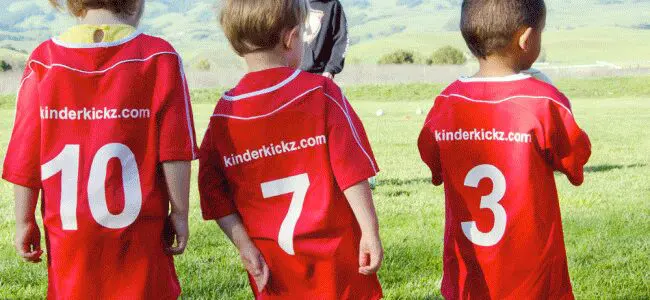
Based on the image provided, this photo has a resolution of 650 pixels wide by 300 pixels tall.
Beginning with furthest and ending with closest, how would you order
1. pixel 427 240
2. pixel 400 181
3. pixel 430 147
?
pixel 400 181
pixel 427 240
pixel 430 147

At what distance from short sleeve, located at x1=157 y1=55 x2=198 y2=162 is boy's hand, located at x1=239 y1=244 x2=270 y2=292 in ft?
1.10

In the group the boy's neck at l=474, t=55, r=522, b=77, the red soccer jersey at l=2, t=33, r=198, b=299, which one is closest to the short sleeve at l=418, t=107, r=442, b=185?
the boy's neck at l=474, t=55, r=522, b=77

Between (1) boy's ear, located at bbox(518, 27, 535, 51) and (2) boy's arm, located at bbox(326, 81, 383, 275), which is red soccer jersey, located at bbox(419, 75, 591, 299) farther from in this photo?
(2) boy's arm, located at bbox(326, 81, 383, 275)

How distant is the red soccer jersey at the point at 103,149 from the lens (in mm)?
2686

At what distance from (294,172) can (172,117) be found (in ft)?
1.26

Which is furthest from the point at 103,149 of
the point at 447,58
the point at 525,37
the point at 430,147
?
the point at 447,58

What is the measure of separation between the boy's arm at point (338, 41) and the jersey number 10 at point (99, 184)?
460cm

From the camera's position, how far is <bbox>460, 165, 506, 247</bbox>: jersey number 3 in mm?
2963

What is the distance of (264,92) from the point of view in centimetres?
270

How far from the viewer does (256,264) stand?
2.79 meters

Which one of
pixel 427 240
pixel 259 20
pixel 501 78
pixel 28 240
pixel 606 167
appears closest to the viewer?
pixel 259 20

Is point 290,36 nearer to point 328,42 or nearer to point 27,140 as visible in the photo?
point 27,140

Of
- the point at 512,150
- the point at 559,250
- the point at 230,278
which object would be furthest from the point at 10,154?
the point at 230,278

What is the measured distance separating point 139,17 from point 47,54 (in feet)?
0.98
